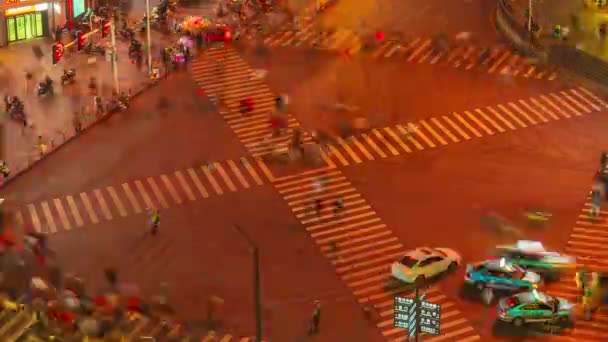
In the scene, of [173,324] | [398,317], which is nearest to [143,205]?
[173,324]

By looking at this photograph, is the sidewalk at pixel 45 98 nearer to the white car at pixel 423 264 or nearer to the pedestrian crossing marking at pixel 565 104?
the white car at pixel 423 264

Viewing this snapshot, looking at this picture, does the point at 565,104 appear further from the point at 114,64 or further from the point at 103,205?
the point at 103,205

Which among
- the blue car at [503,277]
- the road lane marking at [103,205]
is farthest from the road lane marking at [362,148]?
the road lane marking at [103,205]

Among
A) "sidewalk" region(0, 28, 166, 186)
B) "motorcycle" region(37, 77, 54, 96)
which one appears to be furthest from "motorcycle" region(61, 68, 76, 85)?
"motorcycle" region(37, 77, 54, 96)

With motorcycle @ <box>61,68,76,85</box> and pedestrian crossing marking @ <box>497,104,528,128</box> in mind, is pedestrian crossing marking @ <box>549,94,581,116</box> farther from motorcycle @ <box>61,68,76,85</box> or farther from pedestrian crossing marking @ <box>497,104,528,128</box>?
motorcycle @ <box>61,68,76,85</box>

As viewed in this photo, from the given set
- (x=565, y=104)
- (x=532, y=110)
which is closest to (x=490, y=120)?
(x=532, y=110)

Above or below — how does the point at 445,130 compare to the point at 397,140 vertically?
above

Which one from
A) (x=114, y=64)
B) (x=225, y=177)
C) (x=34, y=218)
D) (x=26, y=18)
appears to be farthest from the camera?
(x=26, y=18)

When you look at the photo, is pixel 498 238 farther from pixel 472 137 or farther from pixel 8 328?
pixel 8 328
